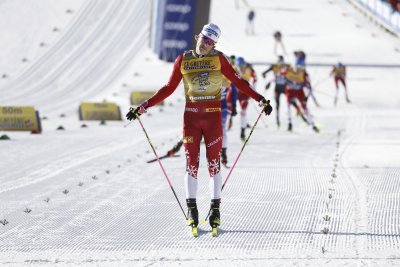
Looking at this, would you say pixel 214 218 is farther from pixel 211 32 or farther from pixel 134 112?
pixel 211 32

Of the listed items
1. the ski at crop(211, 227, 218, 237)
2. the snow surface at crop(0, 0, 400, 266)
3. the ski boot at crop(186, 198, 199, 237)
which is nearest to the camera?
the snow surface at crop(0, 0, 400, 266)

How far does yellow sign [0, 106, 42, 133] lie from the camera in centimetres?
2066

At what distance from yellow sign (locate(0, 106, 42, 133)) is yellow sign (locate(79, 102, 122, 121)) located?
407 centimetres

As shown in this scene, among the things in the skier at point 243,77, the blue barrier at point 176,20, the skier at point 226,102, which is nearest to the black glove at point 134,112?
the skier at point 226,102

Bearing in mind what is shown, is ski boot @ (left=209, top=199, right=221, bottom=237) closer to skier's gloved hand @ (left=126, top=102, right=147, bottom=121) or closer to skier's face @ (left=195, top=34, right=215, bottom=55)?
skier's gloved hand @ (left=126, top=102, right=147, bottom=121)

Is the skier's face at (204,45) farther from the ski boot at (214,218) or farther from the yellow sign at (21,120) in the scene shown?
the yellow sign at (21,120)

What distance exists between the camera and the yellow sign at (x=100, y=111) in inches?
971

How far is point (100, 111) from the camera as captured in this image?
24.7m

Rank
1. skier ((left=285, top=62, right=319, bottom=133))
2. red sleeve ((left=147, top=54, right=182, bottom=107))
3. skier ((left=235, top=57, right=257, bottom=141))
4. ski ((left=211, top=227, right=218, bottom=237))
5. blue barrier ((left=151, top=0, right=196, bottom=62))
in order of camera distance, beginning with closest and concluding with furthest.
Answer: ski ((left=211, top=227, right=218, bottom=237))
red sleeve ((left=147, top=54, right=182, bottom=107))
skier ((left=235, top=57, right=257, bottom=141))
skier ((left=285, top=62, right=319, bottom=133))
blue barrier ((left=151, top=0, right=196, bottom=62))

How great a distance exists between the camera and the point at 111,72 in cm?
3900

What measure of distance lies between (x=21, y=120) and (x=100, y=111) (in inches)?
168

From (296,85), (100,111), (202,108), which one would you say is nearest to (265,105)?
(202,108)

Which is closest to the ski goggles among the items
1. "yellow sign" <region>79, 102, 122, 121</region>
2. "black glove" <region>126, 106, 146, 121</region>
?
"black glove" <region>126, 106, 146, 121</region>

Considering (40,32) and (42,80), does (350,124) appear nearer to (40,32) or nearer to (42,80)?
(42,80)
